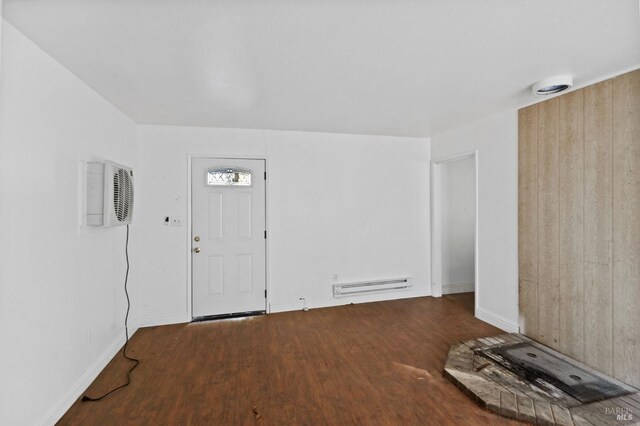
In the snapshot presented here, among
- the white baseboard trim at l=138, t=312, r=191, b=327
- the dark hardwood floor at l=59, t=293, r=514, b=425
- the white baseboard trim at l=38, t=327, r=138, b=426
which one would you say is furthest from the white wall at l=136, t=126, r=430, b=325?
the white baseboard trim at l=38, t=327, r=138, b=426

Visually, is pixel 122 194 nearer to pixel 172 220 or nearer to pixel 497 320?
pixel 172 220

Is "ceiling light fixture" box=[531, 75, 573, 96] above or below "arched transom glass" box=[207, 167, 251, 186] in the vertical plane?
above

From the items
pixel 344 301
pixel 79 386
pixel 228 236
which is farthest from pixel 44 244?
pixel 344 301

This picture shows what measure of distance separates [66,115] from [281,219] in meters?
2.37

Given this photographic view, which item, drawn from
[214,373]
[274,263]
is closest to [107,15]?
[214,373]

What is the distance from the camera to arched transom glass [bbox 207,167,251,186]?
3645 millimetres

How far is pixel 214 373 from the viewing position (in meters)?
2.43

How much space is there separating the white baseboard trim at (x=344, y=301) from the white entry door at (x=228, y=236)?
0.25 m

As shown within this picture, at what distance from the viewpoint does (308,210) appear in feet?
13.0

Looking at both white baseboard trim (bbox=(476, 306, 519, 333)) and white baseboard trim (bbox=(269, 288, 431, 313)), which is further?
white baseboard trim (bbox=(269, 288, 431, 313))

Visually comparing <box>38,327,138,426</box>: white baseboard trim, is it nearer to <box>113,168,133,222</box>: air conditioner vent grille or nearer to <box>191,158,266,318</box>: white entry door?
<box>191,158,266,318</box>: white entry door

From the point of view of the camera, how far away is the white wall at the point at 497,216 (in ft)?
10.2

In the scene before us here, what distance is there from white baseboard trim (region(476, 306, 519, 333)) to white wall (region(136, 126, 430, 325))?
0.99 metres

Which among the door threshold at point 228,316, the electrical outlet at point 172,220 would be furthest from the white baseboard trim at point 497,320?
the electrical outlet at point 172,220
